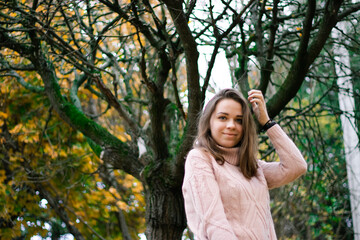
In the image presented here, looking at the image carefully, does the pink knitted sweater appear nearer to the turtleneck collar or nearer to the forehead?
the turtleneck collar

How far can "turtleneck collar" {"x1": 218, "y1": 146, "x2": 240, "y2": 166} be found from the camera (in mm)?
2141

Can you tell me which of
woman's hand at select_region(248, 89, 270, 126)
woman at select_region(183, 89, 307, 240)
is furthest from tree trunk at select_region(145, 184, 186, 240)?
woman's hand at select_region(248, 89, 270, 126)

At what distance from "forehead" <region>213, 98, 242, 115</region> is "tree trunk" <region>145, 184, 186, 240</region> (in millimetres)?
1959

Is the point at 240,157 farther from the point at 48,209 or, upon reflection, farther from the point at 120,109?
the point at 48,209

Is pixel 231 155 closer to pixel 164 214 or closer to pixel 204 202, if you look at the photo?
pixel 204 202

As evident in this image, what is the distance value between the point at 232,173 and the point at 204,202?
27 centimetres

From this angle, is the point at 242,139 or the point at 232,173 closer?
the point at 232,173

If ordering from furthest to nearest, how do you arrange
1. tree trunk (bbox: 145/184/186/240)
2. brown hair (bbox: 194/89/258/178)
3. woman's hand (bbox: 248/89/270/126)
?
tree trunk (bbox: 145/184/186/240)
woman's hand (bbox: 248/89/270/126)
brown hair (bbox: 194/89/258/178)

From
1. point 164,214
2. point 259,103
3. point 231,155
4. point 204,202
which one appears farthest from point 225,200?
point 164,214

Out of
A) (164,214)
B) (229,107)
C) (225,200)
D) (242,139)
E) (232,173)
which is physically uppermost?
(229,107)

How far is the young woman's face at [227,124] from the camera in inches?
84.3

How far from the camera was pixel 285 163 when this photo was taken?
87.1 inches

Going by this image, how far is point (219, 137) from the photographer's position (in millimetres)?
2152

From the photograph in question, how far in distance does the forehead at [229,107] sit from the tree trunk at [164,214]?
1.96 m
